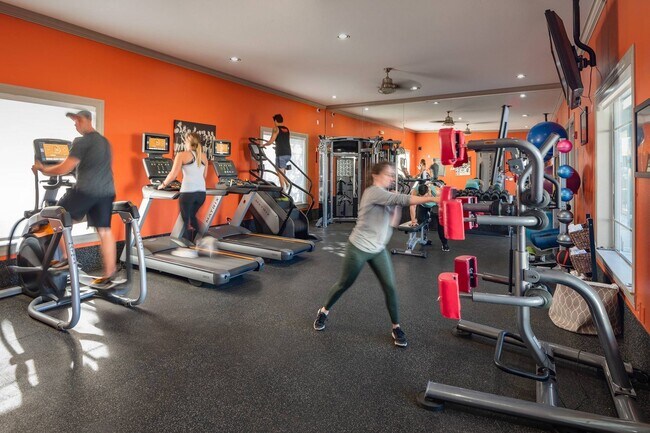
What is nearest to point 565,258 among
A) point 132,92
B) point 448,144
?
point 448,144

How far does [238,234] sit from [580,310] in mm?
4389

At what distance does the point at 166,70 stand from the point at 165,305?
357cm

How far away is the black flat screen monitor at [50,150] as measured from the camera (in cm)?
326

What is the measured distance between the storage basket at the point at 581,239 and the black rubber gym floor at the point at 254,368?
2.45ft

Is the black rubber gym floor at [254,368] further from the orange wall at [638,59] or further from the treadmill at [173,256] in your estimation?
the orange wall at [638,59]

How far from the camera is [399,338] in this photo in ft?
8.77

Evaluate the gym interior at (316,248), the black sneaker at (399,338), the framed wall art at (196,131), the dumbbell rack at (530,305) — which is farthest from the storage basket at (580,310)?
the framed wall art at (196,131)

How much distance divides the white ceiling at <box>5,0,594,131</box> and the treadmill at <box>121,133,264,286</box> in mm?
1392

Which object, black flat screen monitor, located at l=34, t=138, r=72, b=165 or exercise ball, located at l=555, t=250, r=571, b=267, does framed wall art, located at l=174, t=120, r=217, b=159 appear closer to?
black flat screen monitor, located at l=34, t=138, r=72, b=165

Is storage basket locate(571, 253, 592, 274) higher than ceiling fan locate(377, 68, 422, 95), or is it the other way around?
ceiling fan locate(377, 68, 422, 95)

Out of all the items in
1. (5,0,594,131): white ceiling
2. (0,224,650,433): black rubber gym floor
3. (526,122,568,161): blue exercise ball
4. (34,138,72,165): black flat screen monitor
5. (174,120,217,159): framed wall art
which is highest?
(5,0,594,131): white ceiling

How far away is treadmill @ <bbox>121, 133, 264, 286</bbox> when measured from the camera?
3943 millimetres

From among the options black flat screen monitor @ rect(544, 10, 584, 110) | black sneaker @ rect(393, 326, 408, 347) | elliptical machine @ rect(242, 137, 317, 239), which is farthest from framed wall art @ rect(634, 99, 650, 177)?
elliptical machine @ rect(242, 137, 317, 239)

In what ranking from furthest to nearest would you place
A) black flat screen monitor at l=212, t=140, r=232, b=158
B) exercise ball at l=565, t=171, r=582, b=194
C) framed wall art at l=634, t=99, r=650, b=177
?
black flat screen monitor at l=212, t=140, r=232, b=158, exercise ball at l=565, t=171, r=582, b=194, framed wall art at l=634, t=99, r=650, b=177
